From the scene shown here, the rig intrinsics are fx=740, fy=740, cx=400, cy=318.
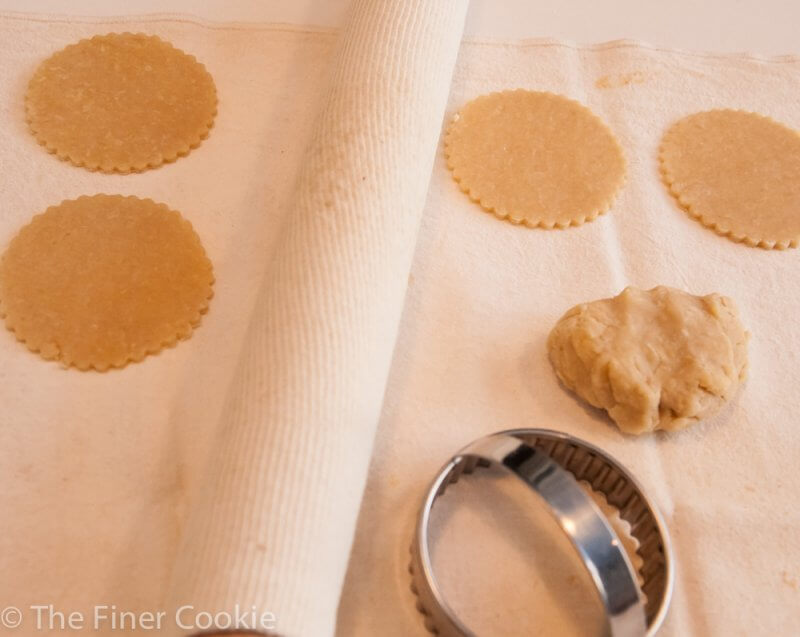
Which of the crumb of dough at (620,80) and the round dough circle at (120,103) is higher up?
the crumb of dough at (620,80)

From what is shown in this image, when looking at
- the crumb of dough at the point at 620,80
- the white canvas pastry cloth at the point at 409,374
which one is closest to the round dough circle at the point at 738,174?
the white canvas pastry cloth at the point at 409,374

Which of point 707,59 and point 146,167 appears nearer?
point 146,167

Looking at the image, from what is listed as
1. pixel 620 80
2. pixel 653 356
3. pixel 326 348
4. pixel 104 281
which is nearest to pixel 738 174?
pixel 620 80

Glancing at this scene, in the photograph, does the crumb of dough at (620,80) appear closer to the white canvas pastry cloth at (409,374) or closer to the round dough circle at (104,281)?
the white canvas pastry cloth at (409,374)

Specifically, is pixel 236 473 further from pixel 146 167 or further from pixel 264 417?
pixel 146 167

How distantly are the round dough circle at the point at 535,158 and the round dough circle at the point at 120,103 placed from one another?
17.7 inches

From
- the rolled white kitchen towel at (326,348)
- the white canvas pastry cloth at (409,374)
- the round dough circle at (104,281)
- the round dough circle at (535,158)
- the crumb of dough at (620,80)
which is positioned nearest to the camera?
the rolled white kitchen towel at (326,348)

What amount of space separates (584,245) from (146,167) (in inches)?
28.2

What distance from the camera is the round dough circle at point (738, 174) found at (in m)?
1.20

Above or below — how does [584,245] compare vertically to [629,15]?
below

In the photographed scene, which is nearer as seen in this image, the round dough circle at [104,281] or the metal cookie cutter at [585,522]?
the metal cookie cutter at [585,522]

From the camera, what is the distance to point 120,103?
4.11 feet

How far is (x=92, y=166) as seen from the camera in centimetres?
119

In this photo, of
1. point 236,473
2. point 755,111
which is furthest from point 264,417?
point 755,111
